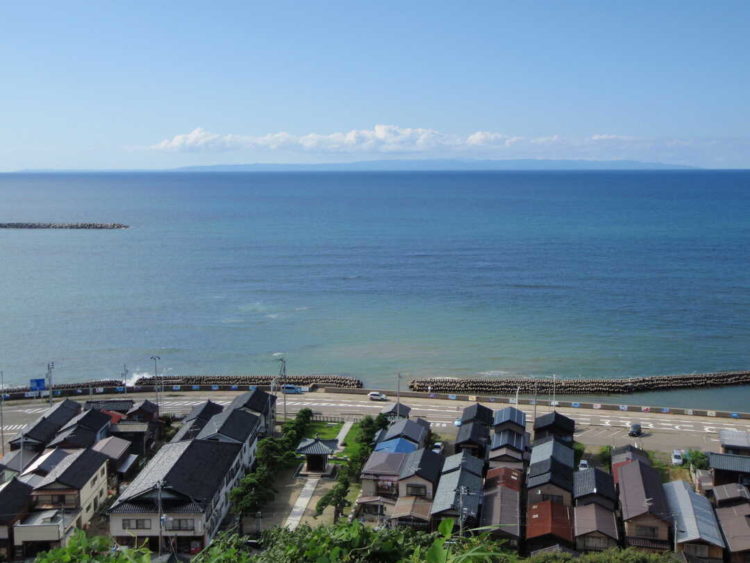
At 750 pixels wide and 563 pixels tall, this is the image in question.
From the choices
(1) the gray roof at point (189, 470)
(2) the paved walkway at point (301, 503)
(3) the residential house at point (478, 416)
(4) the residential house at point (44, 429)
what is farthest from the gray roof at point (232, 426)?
(3) the residential house at point (478, 416)

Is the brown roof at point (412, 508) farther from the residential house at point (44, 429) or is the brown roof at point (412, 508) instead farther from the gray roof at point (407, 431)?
the residential house at point (44, 429)

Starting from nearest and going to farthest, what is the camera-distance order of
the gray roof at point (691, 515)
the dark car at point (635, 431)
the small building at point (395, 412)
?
1. the gray roof at point (691, 515)
2. the dark car at point (635, 431)
3. the small building at point (395, 412)

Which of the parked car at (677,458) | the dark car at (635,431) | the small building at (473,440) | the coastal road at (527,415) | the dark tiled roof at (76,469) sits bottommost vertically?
the coastal road at (527,415)

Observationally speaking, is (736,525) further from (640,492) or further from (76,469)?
(76,469)

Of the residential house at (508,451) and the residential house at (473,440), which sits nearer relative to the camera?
the residential house at (508,451)

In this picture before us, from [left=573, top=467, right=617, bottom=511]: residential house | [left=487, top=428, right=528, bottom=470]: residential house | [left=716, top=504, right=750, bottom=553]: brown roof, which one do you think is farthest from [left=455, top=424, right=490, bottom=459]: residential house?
[left=716, top=504, right=750, bottom=553]: brown roof

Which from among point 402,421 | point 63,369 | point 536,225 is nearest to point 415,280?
point 63,369

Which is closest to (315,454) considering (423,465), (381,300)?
(423,465)
